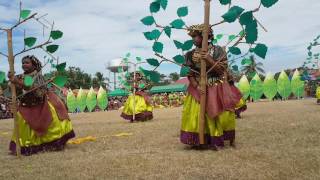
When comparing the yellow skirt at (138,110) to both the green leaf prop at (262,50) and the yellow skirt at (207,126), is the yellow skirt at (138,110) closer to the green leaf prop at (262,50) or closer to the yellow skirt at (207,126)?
the yellow skirt at (207,126)

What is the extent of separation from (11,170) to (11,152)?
193 cm

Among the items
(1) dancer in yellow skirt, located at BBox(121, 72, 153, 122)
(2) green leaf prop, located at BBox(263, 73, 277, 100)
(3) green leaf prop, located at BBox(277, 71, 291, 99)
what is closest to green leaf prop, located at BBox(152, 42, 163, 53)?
(1) dancer in yellow skirt, located at BBox(121, 72, 153, 122)

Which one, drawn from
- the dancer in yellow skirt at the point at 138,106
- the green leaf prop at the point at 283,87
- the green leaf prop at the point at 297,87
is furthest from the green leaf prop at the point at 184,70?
the green leaf prop at the point at 297,87

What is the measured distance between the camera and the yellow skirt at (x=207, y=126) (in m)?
5.98

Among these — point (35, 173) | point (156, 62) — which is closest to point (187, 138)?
point (156, 62)

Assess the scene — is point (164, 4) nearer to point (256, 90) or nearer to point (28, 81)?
point (28, 81)

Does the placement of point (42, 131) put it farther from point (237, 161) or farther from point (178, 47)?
point (237, 161)

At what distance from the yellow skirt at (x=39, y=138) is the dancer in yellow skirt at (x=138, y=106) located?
712 cm

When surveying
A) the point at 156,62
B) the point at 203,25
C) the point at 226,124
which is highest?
the point at 203,25

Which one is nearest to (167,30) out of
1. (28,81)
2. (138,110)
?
(28,81)

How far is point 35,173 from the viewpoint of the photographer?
15.1 feet

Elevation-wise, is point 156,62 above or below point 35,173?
above

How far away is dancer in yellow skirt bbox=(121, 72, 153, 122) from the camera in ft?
45.9

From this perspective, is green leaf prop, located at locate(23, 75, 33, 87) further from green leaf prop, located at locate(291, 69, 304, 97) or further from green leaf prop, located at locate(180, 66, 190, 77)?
green leaf prop, located at locate(291, 69, 304, 97)
